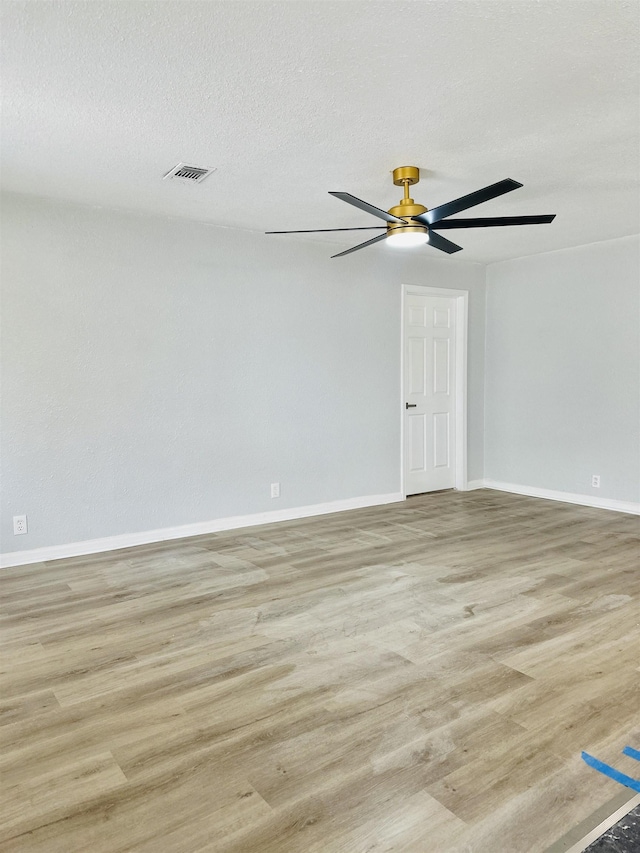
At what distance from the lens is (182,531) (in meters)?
4.66

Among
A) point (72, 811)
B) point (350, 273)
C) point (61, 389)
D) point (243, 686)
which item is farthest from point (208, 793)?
point (350, 273)

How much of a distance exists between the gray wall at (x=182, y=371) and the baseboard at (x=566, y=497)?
138 cm

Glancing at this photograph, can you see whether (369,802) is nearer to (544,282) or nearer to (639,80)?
(639,80)

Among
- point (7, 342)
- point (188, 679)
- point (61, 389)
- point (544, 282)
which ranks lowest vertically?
point (188, 679)

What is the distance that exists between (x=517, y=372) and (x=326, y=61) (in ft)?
14.8

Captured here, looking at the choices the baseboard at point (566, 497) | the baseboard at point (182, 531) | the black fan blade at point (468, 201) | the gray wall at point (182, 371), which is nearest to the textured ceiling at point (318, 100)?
the black fan blade at point (468, 201)

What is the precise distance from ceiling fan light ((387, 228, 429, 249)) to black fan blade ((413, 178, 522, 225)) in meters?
0.06

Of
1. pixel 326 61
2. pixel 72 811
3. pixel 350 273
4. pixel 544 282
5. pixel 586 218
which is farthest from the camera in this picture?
pixel 544 282

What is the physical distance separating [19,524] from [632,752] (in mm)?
3763

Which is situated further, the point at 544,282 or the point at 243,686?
the point at 544,282

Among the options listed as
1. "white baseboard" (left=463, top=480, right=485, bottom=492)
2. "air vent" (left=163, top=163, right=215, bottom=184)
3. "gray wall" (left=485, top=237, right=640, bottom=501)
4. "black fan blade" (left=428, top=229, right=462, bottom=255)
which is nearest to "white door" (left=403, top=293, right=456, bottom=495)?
"white baseboard" (left=463, top=480, right=485, bottom=492)

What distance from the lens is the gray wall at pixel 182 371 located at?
4035 millimetres

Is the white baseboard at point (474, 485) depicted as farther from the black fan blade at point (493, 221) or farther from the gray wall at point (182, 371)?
the black fan blade at point (493, 221)

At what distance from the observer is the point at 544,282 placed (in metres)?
5.91
